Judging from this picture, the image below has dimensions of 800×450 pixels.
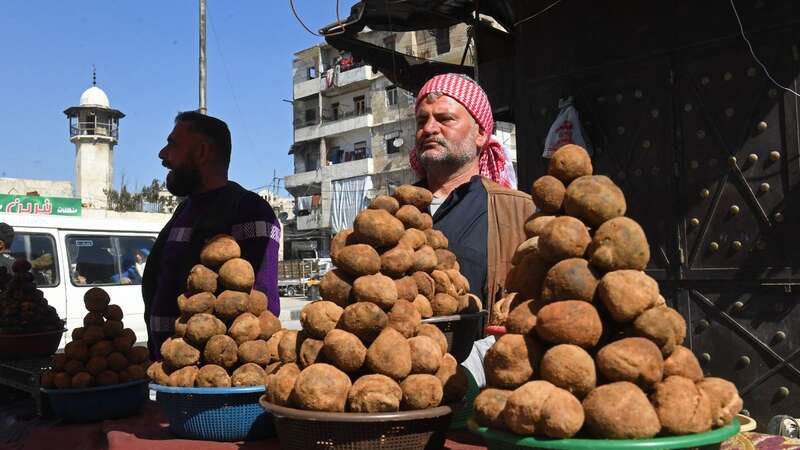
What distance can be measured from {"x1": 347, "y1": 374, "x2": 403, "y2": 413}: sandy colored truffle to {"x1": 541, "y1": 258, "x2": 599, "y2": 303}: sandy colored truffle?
1.59 ft

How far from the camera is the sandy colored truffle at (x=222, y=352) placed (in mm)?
2314

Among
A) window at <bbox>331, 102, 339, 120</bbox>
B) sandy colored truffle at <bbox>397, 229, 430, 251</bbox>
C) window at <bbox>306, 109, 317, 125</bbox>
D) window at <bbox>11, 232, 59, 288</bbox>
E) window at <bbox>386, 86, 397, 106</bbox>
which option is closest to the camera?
sandy colored truffle at <bbox>397, 229, 430, 251</bbox>

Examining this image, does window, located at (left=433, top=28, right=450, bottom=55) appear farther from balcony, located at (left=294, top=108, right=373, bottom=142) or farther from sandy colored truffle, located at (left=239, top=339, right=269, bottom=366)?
sandy colored truffle, located at (left=239, top=339, right=269, bottom=366)

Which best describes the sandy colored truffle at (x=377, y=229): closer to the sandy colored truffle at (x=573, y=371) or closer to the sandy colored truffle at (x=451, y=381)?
the sandy colored truffle at (x=451, y=381)

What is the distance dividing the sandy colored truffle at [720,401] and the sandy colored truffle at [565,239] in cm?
40

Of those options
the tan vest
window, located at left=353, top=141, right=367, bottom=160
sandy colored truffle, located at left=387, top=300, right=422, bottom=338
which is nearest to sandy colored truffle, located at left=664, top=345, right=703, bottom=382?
sandy colored truffle, located at left=387, top=300, right=422, bottom=338

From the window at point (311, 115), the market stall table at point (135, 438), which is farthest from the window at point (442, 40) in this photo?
the market stall table at point (135, 438)

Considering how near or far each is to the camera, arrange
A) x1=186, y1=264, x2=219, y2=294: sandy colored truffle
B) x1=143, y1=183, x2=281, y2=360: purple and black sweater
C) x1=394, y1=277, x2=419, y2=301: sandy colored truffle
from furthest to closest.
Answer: x1=143, y1=183, x2=281, y2=360: purple and black sweater → x1=186, y1=264, x2=219, y2=294: sandy colored truffle → x1=394, y1=277, x2=419, y2=301: sandy colored truffle

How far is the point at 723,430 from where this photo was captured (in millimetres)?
1341

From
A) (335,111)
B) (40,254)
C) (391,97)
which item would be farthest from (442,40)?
(40,254)

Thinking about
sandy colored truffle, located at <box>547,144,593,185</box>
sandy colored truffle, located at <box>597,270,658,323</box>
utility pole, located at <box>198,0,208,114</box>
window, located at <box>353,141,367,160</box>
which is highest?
window, located at <box>353,141,367,160</box>

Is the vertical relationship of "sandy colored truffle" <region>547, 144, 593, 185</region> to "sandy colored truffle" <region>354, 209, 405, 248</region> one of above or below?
above

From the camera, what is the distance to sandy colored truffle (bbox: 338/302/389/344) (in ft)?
5.85

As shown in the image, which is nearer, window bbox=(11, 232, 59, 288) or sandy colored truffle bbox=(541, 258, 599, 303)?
sandy colored truffle bbox=(541, 258, 599, 303)
